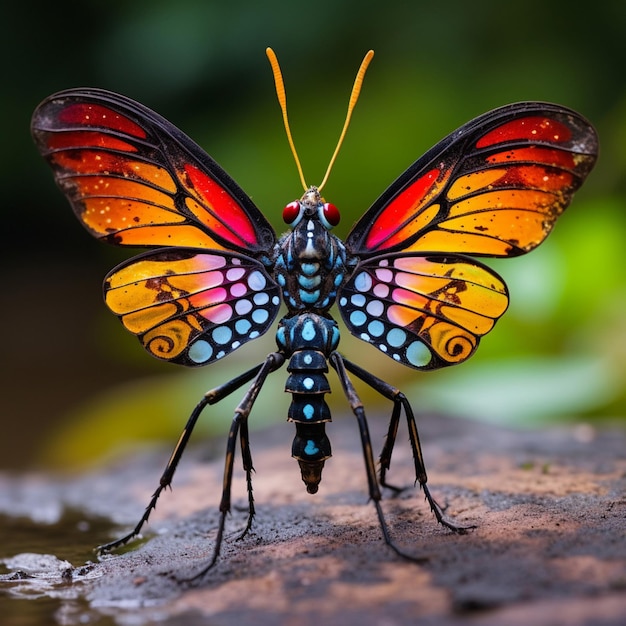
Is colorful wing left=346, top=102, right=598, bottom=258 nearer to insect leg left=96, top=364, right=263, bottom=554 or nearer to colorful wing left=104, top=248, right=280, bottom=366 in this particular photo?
colorful wing left=104, top=248, right=280, bottom=366

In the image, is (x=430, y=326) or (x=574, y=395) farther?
(x=574, y=395)

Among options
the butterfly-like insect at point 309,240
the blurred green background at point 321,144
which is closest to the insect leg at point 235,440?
the butterfly-like insect at point 309,240

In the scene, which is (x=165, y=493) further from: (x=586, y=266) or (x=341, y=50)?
(x=341, y=50)

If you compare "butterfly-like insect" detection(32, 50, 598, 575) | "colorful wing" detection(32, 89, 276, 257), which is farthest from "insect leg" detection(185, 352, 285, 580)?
"colorful wing" detection(32, 89, 276, 257)

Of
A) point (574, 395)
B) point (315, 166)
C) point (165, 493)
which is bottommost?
point (165, 493)

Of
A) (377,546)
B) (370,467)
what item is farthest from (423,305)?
(377,546)

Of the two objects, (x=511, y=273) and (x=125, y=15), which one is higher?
(x=125, y=15)

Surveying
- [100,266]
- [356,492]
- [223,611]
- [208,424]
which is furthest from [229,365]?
[100,266]
